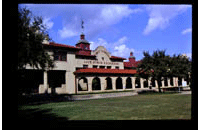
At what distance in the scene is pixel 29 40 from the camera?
15844 mm

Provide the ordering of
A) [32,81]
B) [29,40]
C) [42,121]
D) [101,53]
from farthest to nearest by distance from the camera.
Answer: [101,53] < [32,81] < [29,40] < [42,121]

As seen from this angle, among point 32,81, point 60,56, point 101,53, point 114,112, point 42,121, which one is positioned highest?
point 101,53

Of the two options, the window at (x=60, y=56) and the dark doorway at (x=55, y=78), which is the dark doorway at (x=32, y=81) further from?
the window at (x=60, y=56)

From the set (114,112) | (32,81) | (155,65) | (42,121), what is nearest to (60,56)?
(32,81)

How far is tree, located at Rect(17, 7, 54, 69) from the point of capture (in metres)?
14.6

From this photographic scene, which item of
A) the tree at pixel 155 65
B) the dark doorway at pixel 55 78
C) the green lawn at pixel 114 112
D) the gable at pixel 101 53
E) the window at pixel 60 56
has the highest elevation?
the gable at pixel 101 53

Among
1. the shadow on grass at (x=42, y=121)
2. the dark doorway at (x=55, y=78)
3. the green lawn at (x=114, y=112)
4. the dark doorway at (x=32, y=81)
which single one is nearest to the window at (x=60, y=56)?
the dark doorway at (x=55, y=78)

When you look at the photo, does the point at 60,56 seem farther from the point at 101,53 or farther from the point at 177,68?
the point at 177,68

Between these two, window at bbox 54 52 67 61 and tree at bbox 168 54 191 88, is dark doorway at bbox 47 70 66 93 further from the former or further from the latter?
tree at bbox 168 54 191 88

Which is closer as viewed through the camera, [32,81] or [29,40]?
[29,40]

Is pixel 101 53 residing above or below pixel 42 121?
above

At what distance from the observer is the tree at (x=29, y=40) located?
1459cm

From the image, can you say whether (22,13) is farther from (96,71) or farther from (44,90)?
(96,71)

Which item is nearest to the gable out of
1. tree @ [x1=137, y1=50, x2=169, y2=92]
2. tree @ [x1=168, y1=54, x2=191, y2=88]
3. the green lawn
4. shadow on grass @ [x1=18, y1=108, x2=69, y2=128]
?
tree @ [x1=137, y1=50, x2=169, y2=92]
